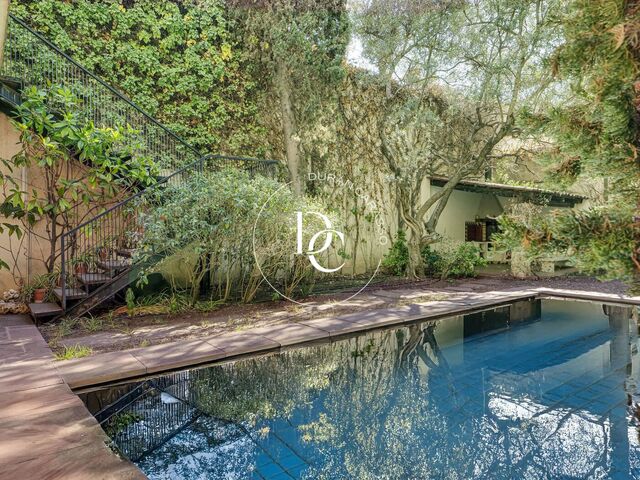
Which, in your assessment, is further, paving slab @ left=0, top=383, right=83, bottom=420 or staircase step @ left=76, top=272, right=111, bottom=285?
staircase step @ left=76, top=272, right=111, bottom=285

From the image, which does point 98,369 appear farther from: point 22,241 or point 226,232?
point 22,241

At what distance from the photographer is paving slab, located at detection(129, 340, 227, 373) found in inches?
172

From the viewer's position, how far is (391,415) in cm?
366

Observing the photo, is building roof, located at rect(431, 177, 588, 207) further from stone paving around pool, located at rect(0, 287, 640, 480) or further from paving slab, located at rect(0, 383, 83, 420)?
paving slab, located at rect(0, 383, 83, 420)

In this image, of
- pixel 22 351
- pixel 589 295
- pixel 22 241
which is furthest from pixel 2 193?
pixel 589 295

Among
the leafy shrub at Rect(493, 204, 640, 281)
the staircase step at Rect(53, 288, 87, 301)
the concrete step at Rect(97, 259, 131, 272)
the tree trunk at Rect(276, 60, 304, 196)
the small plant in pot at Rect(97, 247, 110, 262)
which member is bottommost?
the staircase step at Rect(53, 288, 87, 301)

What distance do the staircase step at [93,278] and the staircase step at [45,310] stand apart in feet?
1.78

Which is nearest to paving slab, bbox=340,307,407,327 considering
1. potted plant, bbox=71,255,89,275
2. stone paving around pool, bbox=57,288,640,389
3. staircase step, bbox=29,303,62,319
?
stone paving around pool, bbox=57,288,640,389

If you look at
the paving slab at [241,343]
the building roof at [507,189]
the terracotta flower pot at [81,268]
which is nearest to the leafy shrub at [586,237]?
the paving slab at [241,343]

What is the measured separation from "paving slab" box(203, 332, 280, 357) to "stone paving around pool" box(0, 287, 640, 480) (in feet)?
0.04

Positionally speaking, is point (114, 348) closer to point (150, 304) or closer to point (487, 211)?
point (150, 304)

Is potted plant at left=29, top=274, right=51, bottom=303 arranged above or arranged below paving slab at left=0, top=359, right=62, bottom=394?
above

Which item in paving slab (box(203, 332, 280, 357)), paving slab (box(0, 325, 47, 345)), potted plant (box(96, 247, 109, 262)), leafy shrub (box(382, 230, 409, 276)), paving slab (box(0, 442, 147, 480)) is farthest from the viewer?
leafy shrub (box(382, 230, 409, 276))

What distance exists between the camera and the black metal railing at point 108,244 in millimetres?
6879
